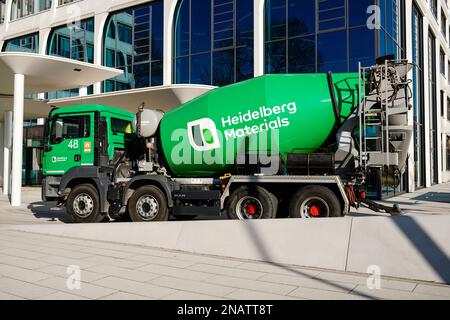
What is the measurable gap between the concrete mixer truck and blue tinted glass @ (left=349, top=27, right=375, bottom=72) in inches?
316

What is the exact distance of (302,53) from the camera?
1741cm

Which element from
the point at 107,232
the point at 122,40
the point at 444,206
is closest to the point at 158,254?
the point at 107,232

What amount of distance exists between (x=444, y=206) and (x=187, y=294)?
12023mm

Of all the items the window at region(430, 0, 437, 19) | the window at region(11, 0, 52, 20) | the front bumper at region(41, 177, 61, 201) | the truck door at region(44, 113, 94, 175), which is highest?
the window at region(11, 0, 52, 20)

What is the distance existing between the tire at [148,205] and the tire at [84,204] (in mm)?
974

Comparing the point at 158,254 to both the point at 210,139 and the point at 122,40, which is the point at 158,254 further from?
the point at 122,40

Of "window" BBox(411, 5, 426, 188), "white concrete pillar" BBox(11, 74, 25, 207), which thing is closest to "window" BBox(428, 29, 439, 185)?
"window" BBox(411, 5, 426, 188)

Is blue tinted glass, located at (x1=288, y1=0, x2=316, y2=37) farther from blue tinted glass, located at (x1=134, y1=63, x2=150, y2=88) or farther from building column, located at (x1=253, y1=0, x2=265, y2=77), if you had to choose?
blue tinted glass, located at (x1=134, y1=63, x2=150, y2=88)

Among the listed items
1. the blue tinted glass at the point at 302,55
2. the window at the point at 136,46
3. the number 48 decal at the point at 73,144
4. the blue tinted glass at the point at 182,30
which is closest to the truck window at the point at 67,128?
the number 48 decal at the point at 73,144

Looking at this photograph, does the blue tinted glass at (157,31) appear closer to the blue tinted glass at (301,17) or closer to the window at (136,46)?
the window at (136,46)

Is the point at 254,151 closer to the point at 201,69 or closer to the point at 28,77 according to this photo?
the point at 28,77

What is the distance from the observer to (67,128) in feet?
33.3

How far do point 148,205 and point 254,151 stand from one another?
275 centimetres

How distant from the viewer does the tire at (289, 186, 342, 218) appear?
7848 mm
